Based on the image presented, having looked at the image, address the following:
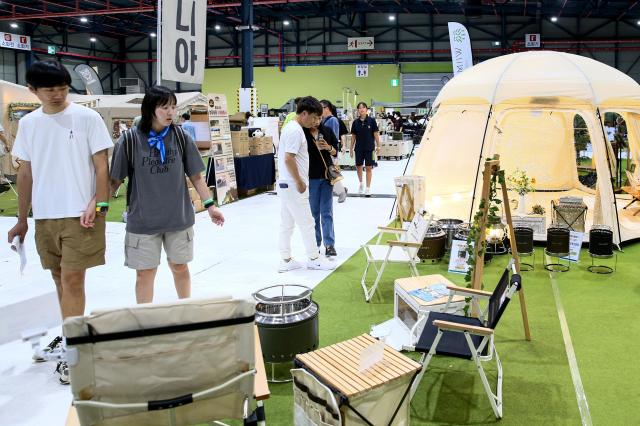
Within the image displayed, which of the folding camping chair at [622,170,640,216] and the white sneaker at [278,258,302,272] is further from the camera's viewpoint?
the folding camping chair at [622,170,640,216]

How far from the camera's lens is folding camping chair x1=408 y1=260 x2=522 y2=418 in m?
2.97

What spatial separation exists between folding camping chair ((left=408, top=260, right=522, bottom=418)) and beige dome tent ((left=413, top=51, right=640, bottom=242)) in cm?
353

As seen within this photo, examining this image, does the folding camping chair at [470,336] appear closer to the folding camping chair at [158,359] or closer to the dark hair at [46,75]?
the folding camping chair at [158,359]

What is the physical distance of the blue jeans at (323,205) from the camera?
5918 mm

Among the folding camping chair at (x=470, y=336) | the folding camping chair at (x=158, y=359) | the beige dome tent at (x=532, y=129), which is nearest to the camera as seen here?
the folding camping chair at (x=158, y=359)

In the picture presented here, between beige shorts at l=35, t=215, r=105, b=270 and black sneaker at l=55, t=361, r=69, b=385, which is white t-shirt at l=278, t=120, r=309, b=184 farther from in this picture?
black sneaker at l=55, t=361, r=69, b=385

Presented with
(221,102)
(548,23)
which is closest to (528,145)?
(221,102)

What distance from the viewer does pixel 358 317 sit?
179 inches

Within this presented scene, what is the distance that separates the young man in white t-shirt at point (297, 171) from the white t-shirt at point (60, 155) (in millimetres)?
2436

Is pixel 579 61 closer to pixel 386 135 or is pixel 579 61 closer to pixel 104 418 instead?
pixel 104 418

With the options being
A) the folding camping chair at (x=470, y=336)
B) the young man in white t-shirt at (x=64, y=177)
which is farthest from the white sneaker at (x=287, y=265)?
the young man in white t-shirt at (x=64, y=177)

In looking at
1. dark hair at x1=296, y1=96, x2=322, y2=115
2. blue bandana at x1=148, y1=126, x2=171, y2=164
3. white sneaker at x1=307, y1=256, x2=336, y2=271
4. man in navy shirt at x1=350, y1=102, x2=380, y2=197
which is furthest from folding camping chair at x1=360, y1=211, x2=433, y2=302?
Result: man in navy shirt at x1=350, y1=102, x2=380, y2=197

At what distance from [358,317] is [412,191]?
3467 millimetres

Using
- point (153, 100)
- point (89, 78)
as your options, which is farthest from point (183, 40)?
point (89, 78)
